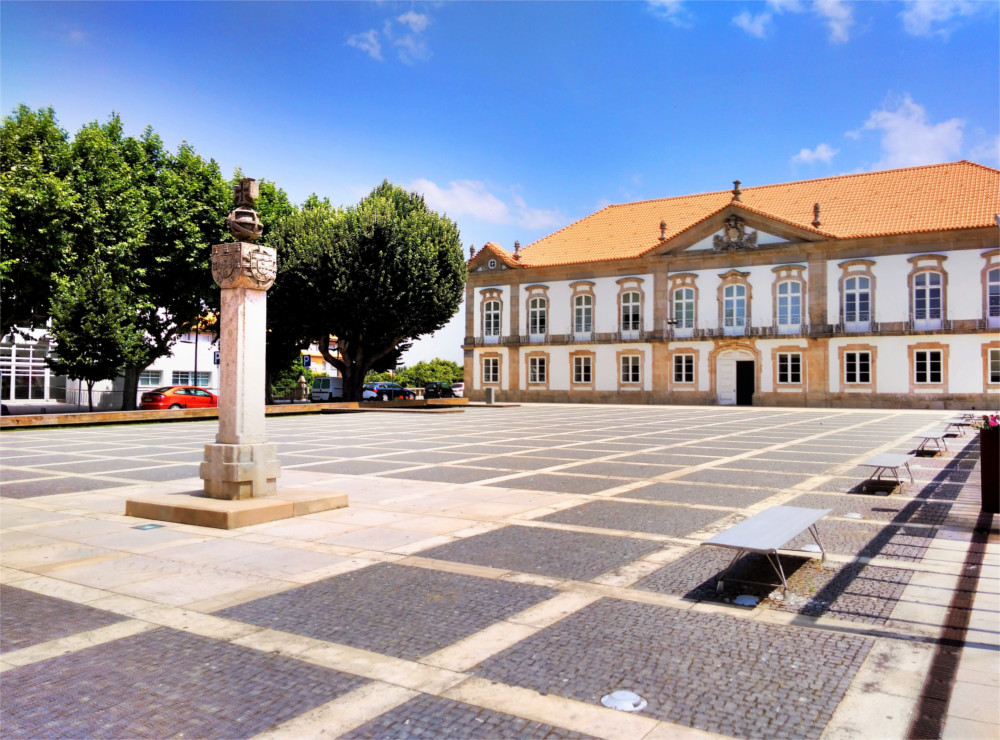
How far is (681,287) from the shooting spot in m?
47.4

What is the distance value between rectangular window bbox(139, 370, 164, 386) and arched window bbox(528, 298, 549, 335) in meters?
26.3

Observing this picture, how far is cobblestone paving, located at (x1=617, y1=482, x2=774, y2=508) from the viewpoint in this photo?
31.2 ft

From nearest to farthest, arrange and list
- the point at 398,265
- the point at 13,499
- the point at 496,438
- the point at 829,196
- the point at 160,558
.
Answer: the point at 160,558, the point at 13,499, the point at 496,438, the point at 398,265, the point at 829,196

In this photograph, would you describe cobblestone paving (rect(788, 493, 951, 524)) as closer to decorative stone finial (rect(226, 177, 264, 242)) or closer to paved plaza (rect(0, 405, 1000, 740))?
paved plaza (rect(0, 405, 1000, 740))

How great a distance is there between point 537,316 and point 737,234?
14.4 metres

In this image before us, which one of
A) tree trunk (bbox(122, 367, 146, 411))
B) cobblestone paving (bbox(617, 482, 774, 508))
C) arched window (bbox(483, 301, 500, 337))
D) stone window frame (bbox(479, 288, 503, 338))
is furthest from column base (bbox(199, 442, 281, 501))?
arched window (bbox(483, 301, 500, 337))

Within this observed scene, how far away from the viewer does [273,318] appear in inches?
1447

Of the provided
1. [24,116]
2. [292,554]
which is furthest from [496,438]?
[24,116]

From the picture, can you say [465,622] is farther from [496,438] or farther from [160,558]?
[496,438]

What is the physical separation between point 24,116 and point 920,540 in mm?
34099

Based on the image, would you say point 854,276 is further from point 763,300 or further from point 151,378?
point 151,378

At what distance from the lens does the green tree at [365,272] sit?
35188mm

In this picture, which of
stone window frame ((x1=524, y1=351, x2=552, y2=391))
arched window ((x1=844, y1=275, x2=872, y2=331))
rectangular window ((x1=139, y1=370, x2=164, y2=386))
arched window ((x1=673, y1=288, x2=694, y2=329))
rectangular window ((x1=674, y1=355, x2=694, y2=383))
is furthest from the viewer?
rectangular window ((x1=139, y1=370, x2=164, y2=386))

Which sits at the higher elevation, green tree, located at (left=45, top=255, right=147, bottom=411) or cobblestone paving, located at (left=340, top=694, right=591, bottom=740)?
green tree, located at (left=45, top=255, right=147, bottom=411)
